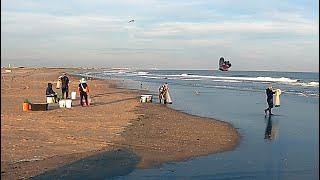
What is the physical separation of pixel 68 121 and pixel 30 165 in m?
6.88

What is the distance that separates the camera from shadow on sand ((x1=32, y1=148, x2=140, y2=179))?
8.66 meters

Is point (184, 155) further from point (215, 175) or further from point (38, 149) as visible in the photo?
point (38, 149)

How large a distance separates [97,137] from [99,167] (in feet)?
11.5

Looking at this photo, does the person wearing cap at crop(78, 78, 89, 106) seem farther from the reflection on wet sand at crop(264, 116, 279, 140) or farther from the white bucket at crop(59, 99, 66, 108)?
the reflection on wet sand at crop(264, 116, 279, 140)

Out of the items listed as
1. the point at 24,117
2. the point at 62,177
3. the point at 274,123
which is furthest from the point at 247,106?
the point at 62,177

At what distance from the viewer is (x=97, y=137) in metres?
12.9

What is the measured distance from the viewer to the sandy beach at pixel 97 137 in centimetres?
987

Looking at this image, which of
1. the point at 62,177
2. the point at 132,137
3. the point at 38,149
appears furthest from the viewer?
the point at 132,137

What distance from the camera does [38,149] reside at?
34.9 ft

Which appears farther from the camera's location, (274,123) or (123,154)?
(274,123)

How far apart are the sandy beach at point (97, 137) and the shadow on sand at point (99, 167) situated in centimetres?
18

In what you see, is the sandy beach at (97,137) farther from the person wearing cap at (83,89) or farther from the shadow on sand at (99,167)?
the person wearing cap at (83,89)

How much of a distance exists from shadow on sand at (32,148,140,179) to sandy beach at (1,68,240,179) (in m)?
0.18

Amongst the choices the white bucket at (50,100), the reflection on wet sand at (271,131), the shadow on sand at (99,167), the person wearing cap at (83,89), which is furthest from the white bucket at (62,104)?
the shadow on sand at (99,167)
